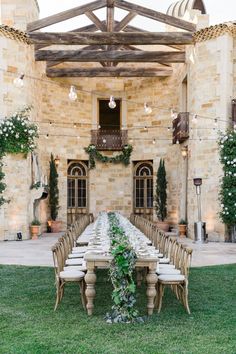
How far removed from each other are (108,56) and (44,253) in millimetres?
6570

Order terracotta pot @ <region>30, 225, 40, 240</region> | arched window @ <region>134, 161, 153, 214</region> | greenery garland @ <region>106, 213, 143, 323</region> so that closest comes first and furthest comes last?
greenery garland @ <region>106, 213, 143, 323</region>, terracotta pot @ <region>30, 225, 40, 240</region>, arched window @ <region>134, 161, 153, 214</region>

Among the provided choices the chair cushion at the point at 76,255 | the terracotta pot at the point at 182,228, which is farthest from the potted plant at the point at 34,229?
the chair cushion at the point at 76,255

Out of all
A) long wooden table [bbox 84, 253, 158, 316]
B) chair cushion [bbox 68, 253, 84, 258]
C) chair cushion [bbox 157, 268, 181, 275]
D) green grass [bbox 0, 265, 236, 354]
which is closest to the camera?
green grass [bbox 0, 265, 236, 354]

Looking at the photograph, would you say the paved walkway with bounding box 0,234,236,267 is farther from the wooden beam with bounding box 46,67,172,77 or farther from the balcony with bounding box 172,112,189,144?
the wooden beam with bounding box 46,67,172,77

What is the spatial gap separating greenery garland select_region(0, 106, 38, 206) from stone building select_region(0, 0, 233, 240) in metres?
0.31

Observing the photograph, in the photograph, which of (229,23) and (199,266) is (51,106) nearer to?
(229,23)

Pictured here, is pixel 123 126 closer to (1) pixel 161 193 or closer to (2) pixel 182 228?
(1) pixel 161 193

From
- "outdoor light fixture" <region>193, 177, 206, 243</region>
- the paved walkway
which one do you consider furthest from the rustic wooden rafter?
the paved walkway

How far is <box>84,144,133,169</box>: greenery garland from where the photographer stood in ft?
55.9

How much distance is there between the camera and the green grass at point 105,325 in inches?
Result: 158

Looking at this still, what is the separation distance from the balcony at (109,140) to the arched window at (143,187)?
102cm

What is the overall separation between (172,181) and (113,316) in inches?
458

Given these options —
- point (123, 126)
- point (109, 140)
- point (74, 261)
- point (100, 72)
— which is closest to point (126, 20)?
point (100, 72)

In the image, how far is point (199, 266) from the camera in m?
8.33
